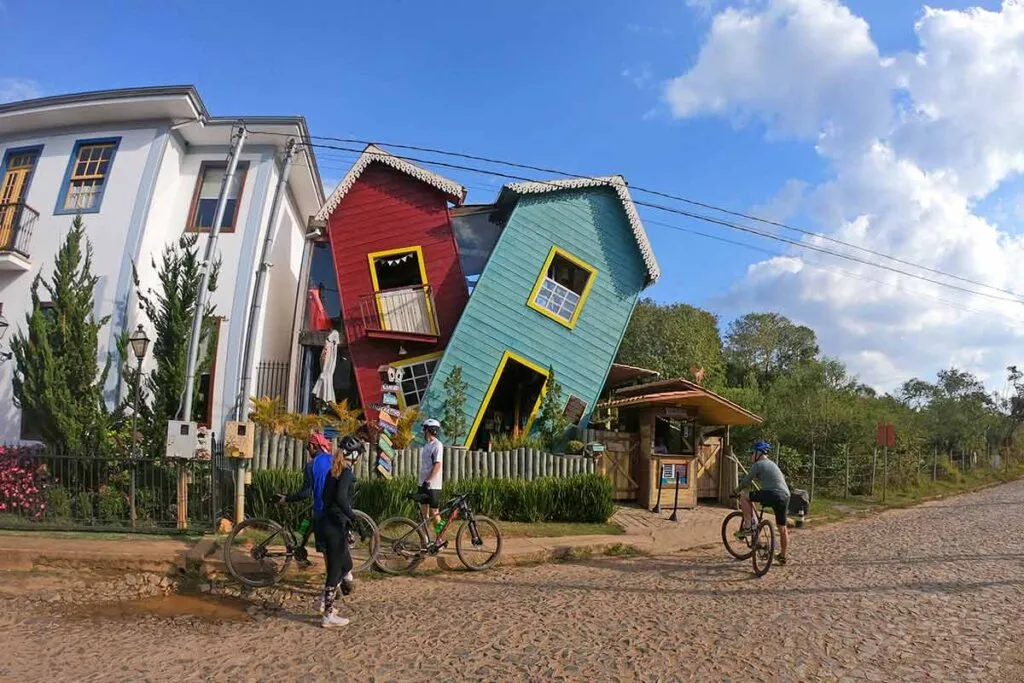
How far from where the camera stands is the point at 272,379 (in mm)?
15438

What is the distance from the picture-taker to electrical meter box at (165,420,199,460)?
9.19 metres

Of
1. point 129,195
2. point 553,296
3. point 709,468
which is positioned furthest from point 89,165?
point 709,468

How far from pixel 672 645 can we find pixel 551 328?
992 centimetres

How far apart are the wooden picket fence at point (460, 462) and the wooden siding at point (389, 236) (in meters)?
4.46

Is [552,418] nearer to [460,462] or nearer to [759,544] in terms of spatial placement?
[460,462]

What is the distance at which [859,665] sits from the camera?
487 cm

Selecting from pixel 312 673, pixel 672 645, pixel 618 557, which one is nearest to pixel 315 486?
pixel 312 673

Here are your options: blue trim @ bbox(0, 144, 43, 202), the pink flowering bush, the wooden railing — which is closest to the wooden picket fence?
the pink flowering bush

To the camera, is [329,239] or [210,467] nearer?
[210,467]

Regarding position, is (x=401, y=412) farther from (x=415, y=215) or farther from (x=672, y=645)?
(x=672, y=645)

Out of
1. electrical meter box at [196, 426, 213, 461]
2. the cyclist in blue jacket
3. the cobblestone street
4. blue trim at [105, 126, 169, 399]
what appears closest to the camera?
the cobblestone street

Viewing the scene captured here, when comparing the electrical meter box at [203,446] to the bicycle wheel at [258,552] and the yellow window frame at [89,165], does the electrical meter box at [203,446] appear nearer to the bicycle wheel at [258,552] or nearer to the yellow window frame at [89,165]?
the bicycle wheel at [258,552]

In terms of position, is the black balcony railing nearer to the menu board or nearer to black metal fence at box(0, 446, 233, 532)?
black metal fence at box(0, 446, 233, 532)

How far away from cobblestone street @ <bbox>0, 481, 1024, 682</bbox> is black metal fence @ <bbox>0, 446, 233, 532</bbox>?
3.07 metres
